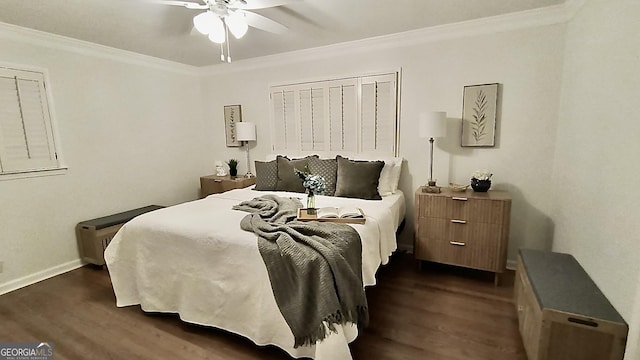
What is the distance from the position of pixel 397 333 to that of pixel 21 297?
315 centimetres

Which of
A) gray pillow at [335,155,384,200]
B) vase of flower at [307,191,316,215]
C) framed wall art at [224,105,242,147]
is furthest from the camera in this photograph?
framed wall art at [224,105,242,147]

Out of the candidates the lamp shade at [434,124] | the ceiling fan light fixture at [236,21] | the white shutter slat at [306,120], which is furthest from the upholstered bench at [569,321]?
the white shutter slat at [306,120]

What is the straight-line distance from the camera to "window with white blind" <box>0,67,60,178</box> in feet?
8.55

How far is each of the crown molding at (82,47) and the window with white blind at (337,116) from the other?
1.49 meters

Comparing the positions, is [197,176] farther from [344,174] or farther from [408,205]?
[408,205]

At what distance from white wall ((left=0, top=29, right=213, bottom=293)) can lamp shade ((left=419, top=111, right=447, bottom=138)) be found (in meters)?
3.35

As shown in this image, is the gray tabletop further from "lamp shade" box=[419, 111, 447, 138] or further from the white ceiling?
the white ceiling

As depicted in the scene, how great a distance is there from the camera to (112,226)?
3.13 m

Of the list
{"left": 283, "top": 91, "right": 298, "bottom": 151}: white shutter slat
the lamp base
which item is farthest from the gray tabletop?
{"left": 283, "top": 91, "right": 298, "bottom": 151}: white shutter slat

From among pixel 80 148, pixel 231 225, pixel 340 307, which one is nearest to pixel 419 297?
pixel 340 307

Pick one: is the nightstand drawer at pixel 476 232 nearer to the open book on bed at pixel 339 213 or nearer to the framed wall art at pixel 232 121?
the open book on bed at pixel 339 213

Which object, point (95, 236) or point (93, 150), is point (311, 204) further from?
point (93, 150)

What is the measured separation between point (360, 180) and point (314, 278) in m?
1.50

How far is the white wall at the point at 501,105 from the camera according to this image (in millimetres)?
2611
